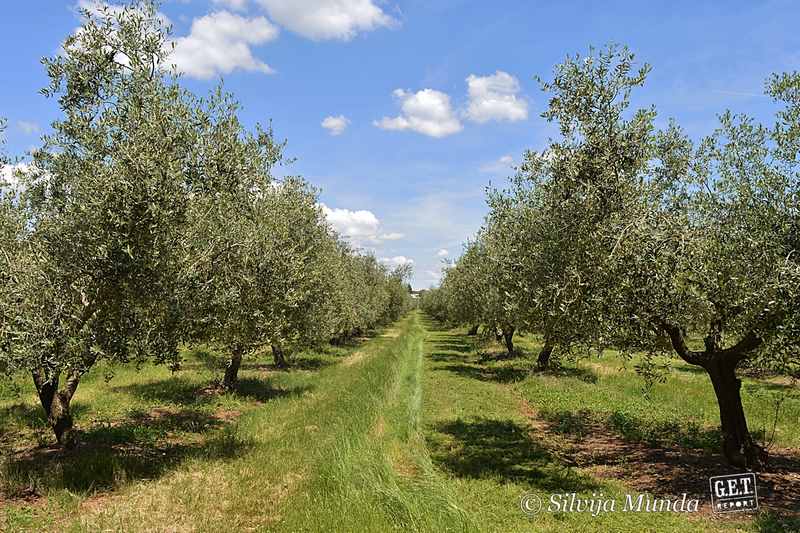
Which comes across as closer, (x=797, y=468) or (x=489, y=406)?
(x=797, y=468)

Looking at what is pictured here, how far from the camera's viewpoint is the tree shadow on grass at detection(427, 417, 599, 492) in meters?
15.0

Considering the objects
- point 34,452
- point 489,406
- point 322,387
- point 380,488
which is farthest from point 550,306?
point 322,387

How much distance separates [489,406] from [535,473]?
11.0m

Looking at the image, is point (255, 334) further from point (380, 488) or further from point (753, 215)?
point (753, 215)

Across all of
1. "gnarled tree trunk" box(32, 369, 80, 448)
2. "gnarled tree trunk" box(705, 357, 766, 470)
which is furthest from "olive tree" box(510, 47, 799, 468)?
"gnarled tree trunk" box(32, 369, 80, 448)

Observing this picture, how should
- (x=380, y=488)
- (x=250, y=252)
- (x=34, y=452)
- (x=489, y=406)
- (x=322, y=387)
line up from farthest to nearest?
(x=322, y=387)
(x=489, y=406)
(x=250, y=252)
(x=34, y=452)
(x=380, y=488)

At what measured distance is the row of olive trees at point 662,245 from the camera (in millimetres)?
11930

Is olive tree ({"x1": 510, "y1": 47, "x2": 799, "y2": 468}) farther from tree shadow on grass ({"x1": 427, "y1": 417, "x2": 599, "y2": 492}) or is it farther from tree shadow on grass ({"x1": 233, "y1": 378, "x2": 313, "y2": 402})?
tree shadow on grass ({"x1": 233, "y1": 378, "x2": 313, "y2": 402})

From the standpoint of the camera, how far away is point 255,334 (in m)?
24.6

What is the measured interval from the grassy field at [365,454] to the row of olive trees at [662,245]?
4203 millimetres

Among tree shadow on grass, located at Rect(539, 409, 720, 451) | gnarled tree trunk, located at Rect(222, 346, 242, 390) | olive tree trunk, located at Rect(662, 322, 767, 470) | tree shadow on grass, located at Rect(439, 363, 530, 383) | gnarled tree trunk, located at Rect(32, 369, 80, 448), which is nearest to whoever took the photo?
olive tree trunk, located at Rect(662, 322, 767, 470)

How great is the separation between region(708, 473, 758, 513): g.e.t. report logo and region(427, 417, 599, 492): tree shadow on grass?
3085 mm

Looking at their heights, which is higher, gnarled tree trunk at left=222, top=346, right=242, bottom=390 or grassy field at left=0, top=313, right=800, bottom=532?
gnarled tree trunk at left=222, top=346, right=242, bottom=390

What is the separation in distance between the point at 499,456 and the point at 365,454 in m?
5.15
